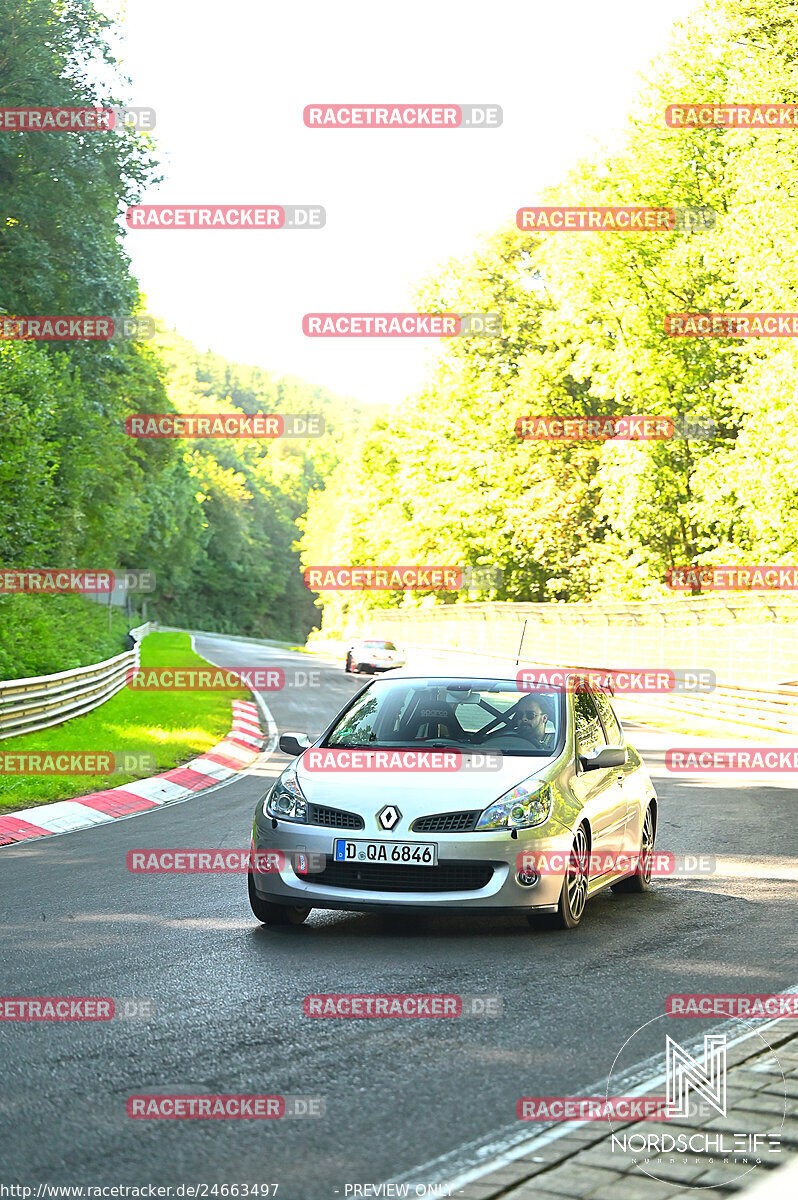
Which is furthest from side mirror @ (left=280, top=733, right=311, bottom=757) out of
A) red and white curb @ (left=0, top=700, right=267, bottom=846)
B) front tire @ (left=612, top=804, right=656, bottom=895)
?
red and white curb @ (left=0, top=700, right=267, bottom=846)

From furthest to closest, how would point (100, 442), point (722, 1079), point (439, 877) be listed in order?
point (100, 442)
point (439, 877)
point (722, 1079)

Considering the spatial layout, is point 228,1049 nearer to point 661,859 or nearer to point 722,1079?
point 722,1079

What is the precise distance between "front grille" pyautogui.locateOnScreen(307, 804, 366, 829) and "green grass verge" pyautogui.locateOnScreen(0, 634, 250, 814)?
6663 millimetres

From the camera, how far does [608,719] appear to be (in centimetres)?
988

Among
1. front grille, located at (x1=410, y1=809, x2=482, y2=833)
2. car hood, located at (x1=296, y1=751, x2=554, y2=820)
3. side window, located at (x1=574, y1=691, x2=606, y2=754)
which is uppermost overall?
side window, located at (x1=574, y1=691, x2=606, y2=754)

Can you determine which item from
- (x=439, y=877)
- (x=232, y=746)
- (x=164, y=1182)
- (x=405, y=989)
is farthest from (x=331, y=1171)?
(x=232, y=746)

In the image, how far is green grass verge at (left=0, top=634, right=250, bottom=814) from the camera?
48.9ft

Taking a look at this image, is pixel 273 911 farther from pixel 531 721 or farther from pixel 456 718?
pixel 531 721

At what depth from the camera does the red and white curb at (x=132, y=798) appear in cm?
1305

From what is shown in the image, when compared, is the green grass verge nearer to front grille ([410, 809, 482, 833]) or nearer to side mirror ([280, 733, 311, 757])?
side mirror ([280, 733, 311, 757])

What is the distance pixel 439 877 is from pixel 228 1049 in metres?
2.31

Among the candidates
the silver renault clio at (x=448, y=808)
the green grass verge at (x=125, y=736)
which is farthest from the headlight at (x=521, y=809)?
the green grass verge at (x=125, y=736)

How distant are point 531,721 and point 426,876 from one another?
5.07 ft

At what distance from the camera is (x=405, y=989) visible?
21.4ft
